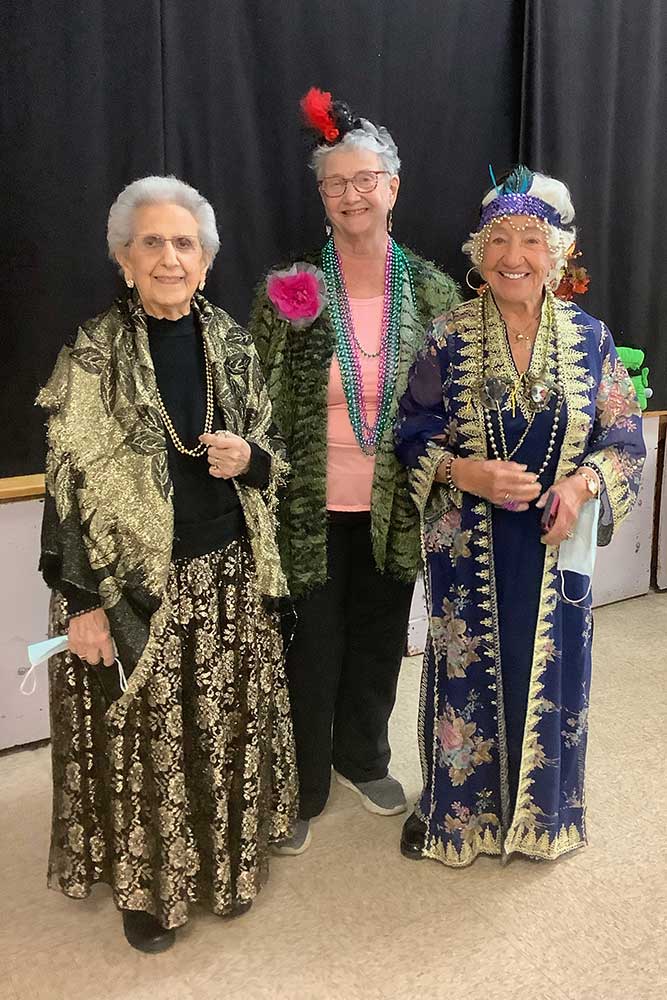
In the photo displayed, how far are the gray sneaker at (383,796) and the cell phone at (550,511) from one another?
0.90 meters

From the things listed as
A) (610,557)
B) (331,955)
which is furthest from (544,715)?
(610,557)

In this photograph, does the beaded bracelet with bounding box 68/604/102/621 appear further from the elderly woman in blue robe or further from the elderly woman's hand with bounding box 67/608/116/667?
the elderly woman in blue robe

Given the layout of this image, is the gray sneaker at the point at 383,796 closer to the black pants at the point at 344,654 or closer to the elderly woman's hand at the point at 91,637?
the black pants at the point at 344,654

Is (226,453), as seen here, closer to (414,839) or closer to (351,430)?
(351,430)

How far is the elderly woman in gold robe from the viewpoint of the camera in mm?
1593

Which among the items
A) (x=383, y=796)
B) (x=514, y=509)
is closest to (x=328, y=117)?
Result: (x=514, y=509)

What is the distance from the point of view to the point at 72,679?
1.69 metres

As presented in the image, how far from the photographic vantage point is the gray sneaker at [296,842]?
84.4 inches

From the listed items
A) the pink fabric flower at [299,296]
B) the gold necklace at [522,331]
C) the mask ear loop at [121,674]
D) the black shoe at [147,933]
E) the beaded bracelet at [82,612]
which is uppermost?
the pink fabric flower at [299,296]

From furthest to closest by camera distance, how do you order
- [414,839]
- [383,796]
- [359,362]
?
[383,796] → [414,839] → [359,362]

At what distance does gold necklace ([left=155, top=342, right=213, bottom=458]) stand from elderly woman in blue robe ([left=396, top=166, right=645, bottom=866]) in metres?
0.44

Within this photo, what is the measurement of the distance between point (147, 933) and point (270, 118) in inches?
84.3

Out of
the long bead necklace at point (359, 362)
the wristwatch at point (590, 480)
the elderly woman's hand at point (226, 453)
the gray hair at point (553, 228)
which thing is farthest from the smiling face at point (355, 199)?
the wristwatch at point (590, 480)

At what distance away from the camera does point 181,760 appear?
1.73 metres
